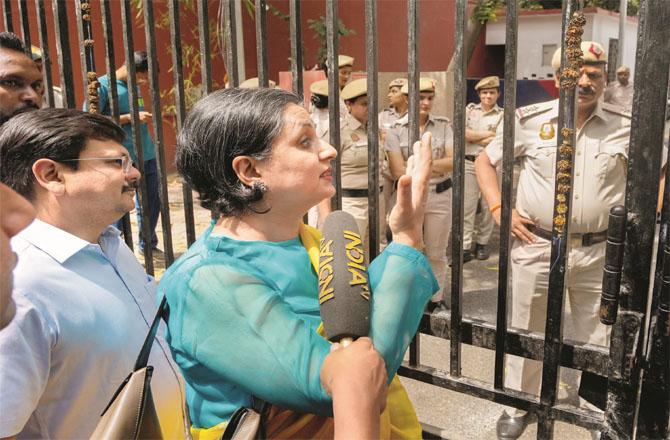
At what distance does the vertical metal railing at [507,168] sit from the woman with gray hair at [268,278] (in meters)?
0.27

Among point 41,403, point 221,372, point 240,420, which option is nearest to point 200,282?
point 221,372

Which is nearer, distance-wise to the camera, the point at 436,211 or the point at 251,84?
the point at 436,211

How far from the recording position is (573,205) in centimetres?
312

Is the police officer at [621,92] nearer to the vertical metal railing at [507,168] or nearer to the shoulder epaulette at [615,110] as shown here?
the shoulder epaulette at [615,110]

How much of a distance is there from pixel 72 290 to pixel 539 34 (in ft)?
49.1

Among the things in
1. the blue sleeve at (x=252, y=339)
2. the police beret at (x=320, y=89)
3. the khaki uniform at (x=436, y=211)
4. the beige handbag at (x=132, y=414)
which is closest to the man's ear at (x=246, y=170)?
the blue sleeve at (x=252, y=339)

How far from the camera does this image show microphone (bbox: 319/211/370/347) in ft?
3.96

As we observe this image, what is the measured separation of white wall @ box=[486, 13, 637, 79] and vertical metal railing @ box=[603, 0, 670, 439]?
44.0 feet

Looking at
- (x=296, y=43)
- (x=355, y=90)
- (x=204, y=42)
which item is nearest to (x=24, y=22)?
(x=204, y=42)

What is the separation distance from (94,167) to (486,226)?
5.42 m

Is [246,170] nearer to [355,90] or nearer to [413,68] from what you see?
[413,68]

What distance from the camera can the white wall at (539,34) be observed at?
14.1 m

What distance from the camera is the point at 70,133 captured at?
1708mm

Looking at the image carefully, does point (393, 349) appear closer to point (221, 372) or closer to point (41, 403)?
point (221, 372)
